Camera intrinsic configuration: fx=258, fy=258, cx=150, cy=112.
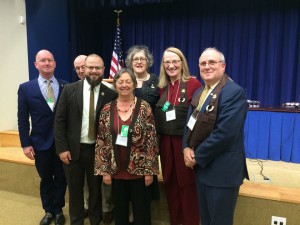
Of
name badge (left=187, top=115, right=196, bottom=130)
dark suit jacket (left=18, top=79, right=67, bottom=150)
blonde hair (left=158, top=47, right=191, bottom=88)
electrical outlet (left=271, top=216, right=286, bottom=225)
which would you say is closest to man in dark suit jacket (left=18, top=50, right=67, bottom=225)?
dark suit jacket (left=18, top=79, right=67, bottom=150)

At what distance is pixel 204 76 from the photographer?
156cm

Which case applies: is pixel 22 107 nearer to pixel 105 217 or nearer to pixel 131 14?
pixel 105 217

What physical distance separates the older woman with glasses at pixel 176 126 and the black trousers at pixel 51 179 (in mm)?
975

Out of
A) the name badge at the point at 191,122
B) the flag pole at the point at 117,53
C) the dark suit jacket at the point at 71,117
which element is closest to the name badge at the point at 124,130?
the dark suit jacket at the point at 71,117

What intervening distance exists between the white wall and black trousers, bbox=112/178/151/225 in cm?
401

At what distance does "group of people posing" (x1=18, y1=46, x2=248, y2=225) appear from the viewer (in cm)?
150

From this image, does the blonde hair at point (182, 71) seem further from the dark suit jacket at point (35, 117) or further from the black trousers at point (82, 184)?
the dark suit jacket at point (35, 117)

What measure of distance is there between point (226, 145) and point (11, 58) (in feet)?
15.7

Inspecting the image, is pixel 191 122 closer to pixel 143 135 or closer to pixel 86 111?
pixel 143 135

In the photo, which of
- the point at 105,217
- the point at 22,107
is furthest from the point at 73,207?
the point at 22,107

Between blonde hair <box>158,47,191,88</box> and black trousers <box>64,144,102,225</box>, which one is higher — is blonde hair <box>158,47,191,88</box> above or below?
above

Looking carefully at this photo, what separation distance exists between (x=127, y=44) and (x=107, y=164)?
5.29 meters

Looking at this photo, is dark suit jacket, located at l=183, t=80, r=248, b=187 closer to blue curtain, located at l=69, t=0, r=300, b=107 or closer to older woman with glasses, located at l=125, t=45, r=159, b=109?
older woman with glasses, located at l=125, t=45, r=159, b=109

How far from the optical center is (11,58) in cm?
491
